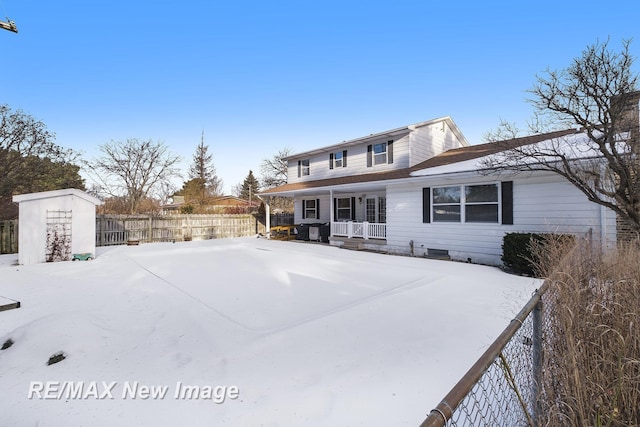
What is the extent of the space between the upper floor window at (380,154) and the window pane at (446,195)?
3.67 metres

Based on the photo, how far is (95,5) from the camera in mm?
9117

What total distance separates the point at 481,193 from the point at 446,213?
1296mm

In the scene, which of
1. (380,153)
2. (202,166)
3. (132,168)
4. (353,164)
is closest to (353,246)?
(353,164)

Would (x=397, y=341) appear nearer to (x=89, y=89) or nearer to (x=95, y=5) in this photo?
(x=95, y=5)

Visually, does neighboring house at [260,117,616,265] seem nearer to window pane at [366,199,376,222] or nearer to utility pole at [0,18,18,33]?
window pane at [366,199,376,222]

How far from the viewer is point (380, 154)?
46.6 feet

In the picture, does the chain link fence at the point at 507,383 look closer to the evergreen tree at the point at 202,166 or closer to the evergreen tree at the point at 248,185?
the evergreen tree at the point at 202,166

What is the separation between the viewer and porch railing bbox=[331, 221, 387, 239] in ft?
41.0

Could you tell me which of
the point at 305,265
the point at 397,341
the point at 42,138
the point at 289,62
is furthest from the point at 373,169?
the point at 42,138

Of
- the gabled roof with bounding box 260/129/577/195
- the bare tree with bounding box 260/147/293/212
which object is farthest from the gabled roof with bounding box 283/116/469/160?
the bare tree with bounding box 260/147/293/212

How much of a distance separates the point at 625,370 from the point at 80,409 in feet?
13.6

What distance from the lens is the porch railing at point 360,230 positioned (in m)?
12.5

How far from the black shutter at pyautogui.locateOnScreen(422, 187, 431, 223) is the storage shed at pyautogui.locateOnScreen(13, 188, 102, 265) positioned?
12.3 metres

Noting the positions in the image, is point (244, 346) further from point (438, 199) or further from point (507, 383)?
point (438, 199)
